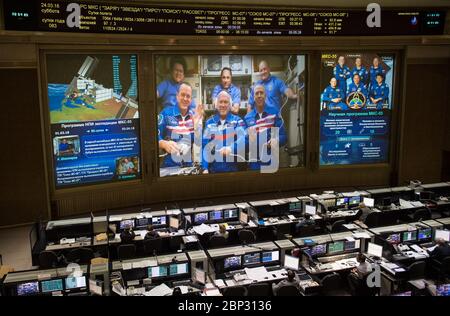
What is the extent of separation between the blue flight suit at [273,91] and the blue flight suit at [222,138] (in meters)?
0.78

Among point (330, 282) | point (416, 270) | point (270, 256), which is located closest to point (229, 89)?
point (270, 256)

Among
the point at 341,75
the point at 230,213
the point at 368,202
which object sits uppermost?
the point at 341,75

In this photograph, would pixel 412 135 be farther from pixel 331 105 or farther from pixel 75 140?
pixel 75 140

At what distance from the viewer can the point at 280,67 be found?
1329 centimetres

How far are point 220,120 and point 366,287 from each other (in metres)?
6.81

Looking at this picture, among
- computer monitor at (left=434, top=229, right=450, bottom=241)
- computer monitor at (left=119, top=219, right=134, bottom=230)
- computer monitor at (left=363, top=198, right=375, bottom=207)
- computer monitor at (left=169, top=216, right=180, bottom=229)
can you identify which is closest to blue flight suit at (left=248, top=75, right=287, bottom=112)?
computer monitor at (left=363, top=198, right=375, bottom=207)

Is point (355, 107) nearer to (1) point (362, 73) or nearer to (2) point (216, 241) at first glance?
(1) point (362, 73)

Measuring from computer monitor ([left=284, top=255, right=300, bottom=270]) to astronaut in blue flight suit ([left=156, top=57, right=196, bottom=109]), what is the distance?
6.13m

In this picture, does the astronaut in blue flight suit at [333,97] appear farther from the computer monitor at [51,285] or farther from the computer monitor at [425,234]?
the computer monitor at [51,285]

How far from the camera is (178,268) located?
302 inches

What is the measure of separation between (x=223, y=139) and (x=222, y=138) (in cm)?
4

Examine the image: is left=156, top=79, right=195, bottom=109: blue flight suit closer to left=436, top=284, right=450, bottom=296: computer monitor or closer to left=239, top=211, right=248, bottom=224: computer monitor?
left=239, top=211, right=248, bottom=224: computer monitor

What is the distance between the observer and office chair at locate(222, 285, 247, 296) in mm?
7008

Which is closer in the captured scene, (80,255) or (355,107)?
(80,255)
